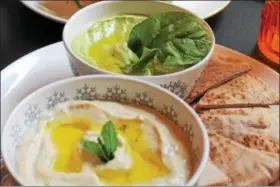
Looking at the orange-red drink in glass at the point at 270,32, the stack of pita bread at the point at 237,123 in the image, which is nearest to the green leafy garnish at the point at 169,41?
the stack of pita bread at the point at 237,123

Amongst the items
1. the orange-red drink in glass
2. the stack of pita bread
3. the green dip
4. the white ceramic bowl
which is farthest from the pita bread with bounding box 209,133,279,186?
the orange-red drink in glass

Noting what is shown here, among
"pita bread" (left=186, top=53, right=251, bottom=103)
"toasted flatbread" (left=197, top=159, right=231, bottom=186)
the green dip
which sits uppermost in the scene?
the green dip

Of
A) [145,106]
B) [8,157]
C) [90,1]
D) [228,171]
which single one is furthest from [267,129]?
[90,1]

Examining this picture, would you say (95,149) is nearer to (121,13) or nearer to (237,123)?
(237,123)

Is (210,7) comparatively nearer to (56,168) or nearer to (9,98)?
(9,98)

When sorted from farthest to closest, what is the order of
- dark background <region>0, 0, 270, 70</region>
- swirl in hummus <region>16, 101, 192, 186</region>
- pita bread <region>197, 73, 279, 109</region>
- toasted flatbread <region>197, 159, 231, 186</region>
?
dark background <region>0, 0, 270, 70</region>
pita bread <region>197, 73, 279, 109</region>
toasted flatbread <region>197, 159, 231, 186</region>
swirl in hummus <region>16, 101, 192, 186</region>

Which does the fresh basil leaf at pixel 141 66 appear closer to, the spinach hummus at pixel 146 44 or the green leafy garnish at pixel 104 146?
the spinach hummus at pixel 146 44

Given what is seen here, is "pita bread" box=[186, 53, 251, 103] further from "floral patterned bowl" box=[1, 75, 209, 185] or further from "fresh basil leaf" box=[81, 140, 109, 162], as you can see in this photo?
"fresh basil leaf" box=[81, 140, 109, 162]
